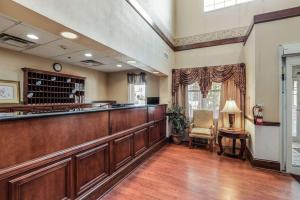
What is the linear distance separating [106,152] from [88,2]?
2058mm

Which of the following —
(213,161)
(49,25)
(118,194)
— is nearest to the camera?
(49,25)

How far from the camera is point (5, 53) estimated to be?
13.7 ft

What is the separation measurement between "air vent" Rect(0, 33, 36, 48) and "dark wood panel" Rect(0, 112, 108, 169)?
2637mm

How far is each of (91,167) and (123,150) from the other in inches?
31.7

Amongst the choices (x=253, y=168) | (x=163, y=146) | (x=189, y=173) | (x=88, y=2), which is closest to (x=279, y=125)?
(x=253, y=168)

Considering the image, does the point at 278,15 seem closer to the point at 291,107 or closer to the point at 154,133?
the point at 291,107

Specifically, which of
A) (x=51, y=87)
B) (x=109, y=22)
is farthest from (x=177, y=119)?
(x=51, y=87)

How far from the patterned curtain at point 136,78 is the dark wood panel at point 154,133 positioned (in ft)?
7.68

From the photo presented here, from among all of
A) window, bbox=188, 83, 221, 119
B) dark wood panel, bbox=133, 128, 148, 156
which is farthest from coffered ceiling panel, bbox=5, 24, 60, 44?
window, bbox=188, 83, 221, 119

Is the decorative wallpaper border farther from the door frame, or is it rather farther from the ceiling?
the ceiling

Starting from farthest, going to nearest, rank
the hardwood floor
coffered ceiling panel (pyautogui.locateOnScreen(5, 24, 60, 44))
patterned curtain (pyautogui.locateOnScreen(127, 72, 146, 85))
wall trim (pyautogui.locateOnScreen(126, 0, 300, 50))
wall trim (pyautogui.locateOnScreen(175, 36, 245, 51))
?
patterned curtain (pyautogui.locateOnScreen(127, 72, 146, 85)) → wall trim (pyautogui.locateOnScreen(175, 36, 245, 51)) → wall trim (pyautogui.locateOnScreen(126, 0, 300, 50)) → coffered ceiling panel (pyautogui.locateOnScreen(5, 24, 60, 44)) → the hardwood floor

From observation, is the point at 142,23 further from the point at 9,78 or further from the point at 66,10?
the point at 9,78

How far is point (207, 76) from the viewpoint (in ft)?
16.4

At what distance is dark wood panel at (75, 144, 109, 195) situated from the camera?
202 cm
